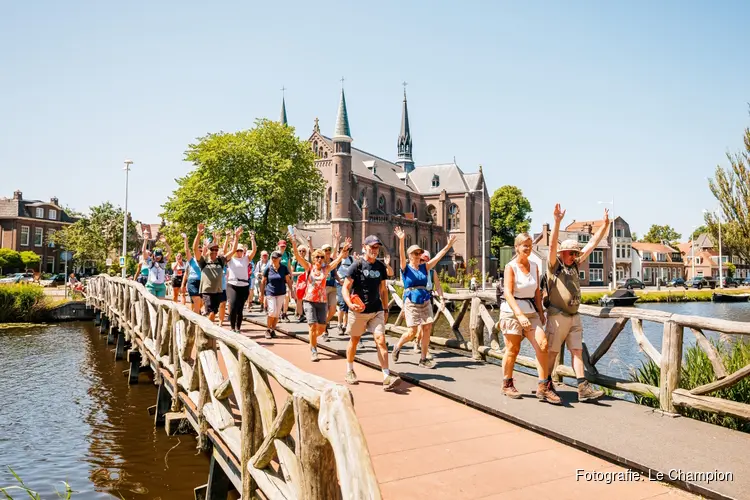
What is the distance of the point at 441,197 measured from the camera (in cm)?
7050

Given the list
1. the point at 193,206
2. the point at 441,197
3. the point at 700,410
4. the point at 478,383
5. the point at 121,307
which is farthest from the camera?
the point at 441,197

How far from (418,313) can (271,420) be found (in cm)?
441

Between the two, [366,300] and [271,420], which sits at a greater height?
[366,300]

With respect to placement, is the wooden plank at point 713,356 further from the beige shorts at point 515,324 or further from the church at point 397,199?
the church at point 397,199

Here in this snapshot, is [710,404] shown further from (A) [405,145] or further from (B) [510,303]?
(A) [405,145]

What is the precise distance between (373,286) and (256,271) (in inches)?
438

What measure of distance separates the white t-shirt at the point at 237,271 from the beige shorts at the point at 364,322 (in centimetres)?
389

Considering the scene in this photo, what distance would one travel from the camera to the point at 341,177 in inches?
2179

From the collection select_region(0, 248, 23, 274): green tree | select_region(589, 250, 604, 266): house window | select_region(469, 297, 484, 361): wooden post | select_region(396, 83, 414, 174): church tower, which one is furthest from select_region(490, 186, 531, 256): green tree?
select_region(469, 297, 484, 361): wooden post

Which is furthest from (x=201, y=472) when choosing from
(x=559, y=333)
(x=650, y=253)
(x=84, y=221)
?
(x=650, y=253)

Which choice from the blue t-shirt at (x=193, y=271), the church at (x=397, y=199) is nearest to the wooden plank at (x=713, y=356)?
the blue t-shirt at (x=193, y=271)

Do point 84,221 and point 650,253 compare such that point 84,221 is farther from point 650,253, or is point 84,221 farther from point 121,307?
point 650,253

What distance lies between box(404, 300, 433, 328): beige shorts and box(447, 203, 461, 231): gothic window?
64026 millimetres

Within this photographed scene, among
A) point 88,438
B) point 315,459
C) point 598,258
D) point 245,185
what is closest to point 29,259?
point 245,185
